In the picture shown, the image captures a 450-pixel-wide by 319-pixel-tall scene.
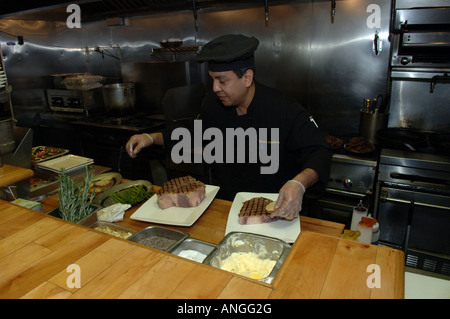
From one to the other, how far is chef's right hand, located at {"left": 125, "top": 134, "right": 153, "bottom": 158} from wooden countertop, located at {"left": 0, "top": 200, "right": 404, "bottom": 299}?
4.14 ft

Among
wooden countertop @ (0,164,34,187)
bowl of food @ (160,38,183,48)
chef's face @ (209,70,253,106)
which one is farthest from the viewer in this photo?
bowl of food @ (160,38,183,48)

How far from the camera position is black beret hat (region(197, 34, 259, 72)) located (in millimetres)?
2039

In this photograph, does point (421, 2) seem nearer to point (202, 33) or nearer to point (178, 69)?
point (202, 33)

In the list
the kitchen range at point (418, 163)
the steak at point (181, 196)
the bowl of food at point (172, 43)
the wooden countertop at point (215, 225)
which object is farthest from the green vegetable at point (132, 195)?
the bowl of food at point (172, 43)

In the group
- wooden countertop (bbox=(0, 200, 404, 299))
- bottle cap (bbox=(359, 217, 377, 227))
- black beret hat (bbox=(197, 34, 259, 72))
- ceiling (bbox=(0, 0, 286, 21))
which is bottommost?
bottle cap (bbox=(359, 217, 377, 227))

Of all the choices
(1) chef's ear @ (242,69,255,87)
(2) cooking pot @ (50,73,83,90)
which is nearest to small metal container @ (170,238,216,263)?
(1) chef's ear @ (242,69,255,87)

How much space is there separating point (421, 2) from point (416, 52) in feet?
1.87

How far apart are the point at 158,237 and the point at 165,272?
91cm

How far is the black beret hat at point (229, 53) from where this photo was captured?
6.69 feet

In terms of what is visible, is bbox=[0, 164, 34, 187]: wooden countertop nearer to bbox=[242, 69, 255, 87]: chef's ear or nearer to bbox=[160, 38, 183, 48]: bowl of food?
bbox=[242, 69, 255, 87]: chef's ear

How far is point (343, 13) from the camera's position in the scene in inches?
148
